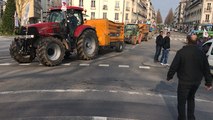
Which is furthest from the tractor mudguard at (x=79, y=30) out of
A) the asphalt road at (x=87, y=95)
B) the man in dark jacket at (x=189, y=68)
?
the man in dark jacket at (x=189, y=68)

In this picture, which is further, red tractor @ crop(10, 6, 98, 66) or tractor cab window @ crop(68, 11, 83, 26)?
tractor cab window @ crop(68, 11, 83, 26)

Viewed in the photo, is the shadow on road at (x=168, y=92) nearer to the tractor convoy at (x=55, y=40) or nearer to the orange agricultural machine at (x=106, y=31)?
the tractor convoy at (x=55, y=40)

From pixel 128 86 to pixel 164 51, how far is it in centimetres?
645

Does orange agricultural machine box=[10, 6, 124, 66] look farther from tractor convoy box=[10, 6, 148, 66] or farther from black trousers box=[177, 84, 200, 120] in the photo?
black trousers box=[177, 84, 200, 120]

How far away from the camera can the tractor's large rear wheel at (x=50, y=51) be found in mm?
11938

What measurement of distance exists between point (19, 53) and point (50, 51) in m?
1.53

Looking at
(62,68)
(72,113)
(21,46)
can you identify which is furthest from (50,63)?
(72,113)

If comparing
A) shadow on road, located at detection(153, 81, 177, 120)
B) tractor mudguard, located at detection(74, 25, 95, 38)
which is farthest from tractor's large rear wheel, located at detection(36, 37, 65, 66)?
shadow on road, located at detection(153, 81, 177, 120)

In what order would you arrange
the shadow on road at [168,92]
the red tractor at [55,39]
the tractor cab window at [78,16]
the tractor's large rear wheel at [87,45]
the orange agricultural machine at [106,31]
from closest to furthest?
the shadow on road at [168,92], the red tractor at [55,39], the tractor's large rear wheel at [87,45], the tractor cab window at [78,16], the orange agricultural machine at [106,31]

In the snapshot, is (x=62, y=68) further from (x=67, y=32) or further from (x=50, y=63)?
(x=67, y=32)

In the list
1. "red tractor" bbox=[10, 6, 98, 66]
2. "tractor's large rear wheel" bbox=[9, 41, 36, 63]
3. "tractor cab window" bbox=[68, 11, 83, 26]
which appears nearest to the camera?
"red tractor" bbox=[10, 6, 98, 66]

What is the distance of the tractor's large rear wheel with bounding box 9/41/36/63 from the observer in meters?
13.0

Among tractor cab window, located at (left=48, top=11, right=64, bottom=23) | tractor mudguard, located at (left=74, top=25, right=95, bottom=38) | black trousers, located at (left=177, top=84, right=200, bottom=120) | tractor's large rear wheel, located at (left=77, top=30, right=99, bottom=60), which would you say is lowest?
black trousers, located at (left=177, top=84, right=200, bottom=120)

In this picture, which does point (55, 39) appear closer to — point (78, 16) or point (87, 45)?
point (78, 16)
